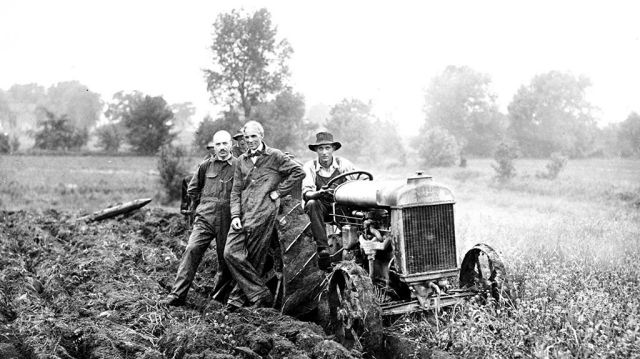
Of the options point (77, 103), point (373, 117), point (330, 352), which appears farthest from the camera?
point (77, 103)

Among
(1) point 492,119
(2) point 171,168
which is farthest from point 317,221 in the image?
(2) point 171,168

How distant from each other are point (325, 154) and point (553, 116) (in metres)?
10.7

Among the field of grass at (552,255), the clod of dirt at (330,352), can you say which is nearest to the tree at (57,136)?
the field of grass at (552,255)

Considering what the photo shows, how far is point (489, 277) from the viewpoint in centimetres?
512

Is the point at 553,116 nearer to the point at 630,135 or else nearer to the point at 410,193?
the point at 630,135

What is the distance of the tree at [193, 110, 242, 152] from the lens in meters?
29.5

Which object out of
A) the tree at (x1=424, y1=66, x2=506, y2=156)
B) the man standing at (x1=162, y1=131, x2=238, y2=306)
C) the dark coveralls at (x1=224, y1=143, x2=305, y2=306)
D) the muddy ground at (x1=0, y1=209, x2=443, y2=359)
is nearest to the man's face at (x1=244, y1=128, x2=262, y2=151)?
the dark coveralls at (x1=224, y1=143, x2=305, y2=306)

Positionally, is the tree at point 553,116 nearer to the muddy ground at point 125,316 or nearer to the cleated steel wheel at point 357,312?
the cleated steel wheel at point 357,312

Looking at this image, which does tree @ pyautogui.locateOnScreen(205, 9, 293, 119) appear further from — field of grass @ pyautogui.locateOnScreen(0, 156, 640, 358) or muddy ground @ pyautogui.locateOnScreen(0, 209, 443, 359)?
muddy ground @ pyautogui.locateOnScreen(0, 209, 443, 359)

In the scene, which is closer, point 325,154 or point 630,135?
point 325,154

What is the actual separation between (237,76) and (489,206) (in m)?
22.1

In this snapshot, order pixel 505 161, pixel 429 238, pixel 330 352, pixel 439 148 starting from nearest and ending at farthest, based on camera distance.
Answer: pixel 330 352, pixel 429 238, pixel 505 161, pixel 439 148

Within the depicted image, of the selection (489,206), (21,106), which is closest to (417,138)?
(489,206)

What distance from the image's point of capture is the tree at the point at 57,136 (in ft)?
120
